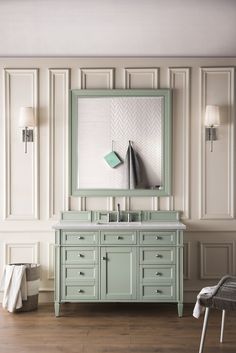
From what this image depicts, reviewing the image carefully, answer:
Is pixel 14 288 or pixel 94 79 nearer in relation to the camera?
pixel 14 288

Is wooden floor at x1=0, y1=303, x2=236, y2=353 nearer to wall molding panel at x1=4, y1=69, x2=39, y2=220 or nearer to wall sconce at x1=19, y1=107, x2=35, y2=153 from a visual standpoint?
wall molding panel at x1=4, y1=69, x2=39, y2=220

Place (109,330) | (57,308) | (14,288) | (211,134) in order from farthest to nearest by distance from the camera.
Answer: (211,134) → (14,288) → (57,308) → (109,330)

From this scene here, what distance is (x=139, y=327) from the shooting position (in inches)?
179

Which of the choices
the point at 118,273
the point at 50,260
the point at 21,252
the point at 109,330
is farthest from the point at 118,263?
the point at 21,252

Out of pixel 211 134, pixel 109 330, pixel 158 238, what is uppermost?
pixel 211 134

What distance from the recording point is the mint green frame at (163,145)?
532cm


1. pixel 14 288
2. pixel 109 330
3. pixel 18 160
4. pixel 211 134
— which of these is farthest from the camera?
pixel 18 160

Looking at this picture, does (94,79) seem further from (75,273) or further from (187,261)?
(187,261)

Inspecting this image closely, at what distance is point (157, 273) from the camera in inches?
191

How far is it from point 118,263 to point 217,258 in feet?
3.60

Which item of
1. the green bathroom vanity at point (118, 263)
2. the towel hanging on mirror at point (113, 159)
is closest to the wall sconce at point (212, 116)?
the towel hanging on mirror at point (113, 159)

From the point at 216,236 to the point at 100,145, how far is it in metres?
1.42

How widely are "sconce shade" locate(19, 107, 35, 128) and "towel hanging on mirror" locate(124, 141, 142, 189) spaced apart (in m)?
0.96

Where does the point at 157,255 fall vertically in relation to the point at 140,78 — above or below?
below
